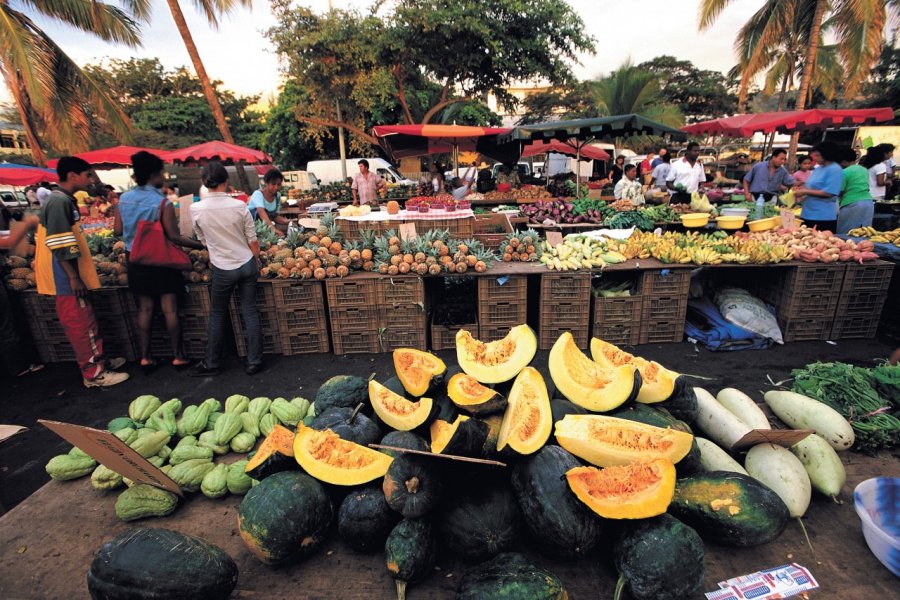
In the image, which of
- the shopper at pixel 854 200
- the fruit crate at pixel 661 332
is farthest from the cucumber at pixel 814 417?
the shopper at pixel 854 200

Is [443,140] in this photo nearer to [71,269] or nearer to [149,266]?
[149,266]

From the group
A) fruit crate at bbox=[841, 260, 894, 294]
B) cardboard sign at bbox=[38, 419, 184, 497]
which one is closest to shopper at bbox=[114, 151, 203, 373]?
cardboard sign at bbox=[38, 419, 184, 497]

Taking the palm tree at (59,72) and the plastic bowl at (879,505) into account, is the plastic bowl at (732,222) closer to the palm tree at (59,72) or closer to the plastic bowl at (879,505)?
the plastic bowl at (879,505)

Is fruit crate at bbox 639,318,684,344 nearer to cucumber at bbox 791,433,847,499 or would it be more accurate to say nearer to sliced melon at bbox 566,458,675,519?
cucumber at bbox 791,433,847,499

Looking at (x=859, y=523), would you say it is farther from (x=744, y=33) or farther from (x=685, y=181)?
(x=744, y=33)

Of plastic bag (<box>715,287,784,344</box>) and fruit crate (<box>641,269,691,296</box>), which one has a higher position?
fruit crate (<box>641,269,691,296</box>)

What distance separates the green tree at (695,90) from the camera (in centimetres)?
3291

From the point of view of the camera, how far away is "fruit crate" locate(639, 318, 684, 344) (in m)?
5.02

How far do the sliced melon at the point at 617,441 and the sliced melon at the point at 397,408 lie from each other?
0.54m

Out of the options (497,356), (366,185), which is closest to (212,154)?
(366,185)

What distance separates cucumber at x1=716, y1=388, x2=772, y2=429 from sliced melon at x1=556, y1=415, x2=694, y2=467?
815 mm

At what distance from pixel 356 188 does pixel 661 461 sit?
9.48 meters

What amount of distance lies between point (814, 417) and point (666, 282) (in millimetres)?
2814

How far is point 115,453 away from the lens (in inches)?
67.8
